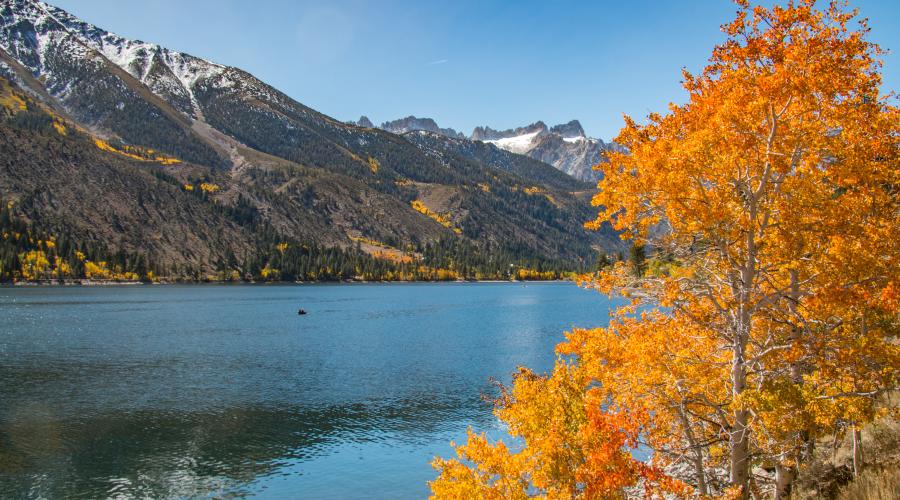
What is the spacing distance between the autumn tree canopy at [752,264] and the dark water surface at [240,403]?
51.9 ft

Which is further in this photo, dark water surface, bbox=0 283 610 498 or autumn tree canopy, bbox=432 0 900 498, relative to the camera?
dark water surface, bbox=0 283 610 498

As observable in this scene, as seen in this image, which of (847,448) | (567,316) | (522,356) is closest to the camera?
(847,448)

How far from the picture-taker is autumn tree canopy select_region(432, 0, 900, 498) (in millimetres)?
12805

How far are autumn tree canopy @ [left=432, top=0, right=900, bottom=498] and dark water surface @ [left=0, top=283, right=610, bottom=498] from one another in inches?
622

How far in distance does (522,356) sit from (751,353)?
166 feet

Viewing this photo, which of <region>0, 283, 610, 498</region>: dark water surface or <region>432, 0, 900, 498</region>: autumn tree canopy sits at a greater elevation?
<region>432, 0, 900, 498</region>: autumn tree canopy

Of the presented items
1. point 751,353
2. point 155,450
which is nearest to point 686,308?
point 751,353

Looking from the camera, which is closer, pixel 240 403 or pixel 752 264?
pixel 752 264

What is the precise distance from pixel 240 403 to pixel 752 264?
41187mm

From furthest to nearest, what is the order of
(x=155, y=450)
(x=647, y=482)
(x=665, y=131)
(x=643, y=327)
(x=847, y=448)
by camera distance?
(x=155, y=450) → (x=847, y=448) → (x=643, y=327) → (x=665, y=131) → (x=647, y=482)

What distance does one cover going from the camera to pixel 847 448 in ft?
64.5

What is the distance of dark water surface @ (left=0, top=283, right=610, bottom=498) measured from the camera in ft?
99.4

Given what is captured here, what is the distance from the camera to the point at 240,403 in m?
45.8

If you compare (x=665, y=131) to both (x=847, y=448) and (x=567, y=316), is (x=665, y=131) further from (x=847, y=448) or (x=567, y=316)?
(x=567, y=316)
